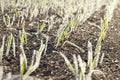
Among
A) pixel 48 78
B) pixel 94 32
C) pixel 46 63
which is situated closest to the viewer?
pixel 48 78

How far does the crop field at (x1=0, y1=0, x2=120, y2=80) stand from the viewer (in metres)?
1.71

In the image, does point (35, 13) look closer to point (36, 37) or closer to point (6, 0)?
point (6, 0)

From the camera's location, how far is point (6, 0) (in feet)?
11.1

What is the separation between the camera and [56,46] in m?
2.20

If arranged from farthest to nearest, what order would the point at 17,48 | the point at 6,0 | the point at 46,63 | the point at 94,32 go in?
the point at 6,0
the point at 94,32
the point at 17,48
the point at 46,63

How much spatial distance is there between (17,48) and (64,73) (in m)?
0.50

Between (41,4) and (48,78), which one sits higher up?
(41,4)

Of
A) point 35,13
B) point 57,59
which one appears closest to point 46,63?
point 57,59

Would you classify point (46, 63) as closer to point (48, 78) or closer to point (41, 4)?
point (48, 78)

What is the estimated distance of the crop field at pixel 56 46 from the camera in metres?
1.71

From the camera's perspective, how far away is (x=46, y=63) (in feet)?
6.41

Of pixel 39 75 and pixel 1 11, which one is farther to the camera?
pixel 1 11

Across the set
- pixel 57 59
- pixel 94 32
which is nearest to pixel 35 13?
pixel 94 32

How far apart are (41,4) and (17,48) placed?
4.66ft
